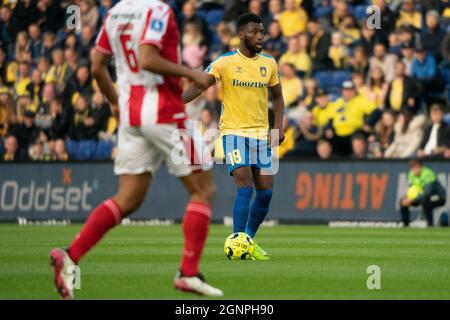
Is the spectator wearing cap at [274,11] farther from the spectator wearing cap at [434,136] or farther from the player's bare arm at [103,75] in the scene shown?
the player's bare arm at [103,75]

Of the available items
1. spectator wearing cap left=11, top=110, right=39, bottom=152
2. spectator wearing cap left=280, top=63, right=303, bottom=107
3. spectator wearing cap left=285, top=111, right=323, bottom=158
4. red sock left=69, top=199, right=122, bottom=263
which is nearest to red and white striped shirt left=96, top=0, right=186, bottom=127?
red sock left=69, top=199, right=122, bottom=263

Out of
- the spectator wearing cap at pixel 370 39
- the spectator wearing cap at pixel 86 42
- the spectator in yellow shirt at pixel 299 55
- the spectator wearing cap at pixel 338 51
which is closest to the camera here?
the spectator wearing cap at pixel 370 39

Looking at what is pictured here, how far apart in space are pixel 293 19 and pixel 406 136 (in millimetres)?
4561

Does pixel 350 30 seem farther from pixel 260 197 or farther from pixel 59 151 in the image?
pixel 260 197

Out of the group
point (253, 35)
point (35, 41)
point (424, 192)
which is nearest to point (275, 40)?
point (424, 192)

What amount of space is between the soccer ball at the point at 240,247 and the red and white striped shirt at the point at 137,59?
13.3 feet

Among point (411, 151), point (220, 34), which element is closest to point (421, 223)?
point (411, 151)

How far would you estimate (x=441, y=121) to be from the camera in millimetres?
22906

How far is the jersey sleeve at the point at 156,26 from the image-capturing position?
355 inches

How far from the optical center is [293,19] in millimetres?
26500

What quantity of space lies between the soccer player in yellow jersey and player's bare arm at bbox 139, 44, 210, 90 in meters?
4.36

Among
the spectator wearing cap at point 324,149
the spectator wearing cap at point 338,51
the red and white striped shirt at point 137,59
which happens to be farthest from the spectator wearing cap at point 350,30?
the red and white striped shirt at point 137,59

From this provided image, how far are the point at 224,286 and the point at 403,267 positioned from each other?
9.29 feet

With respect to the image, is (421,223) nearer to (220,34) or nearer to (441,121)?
(441,121)
